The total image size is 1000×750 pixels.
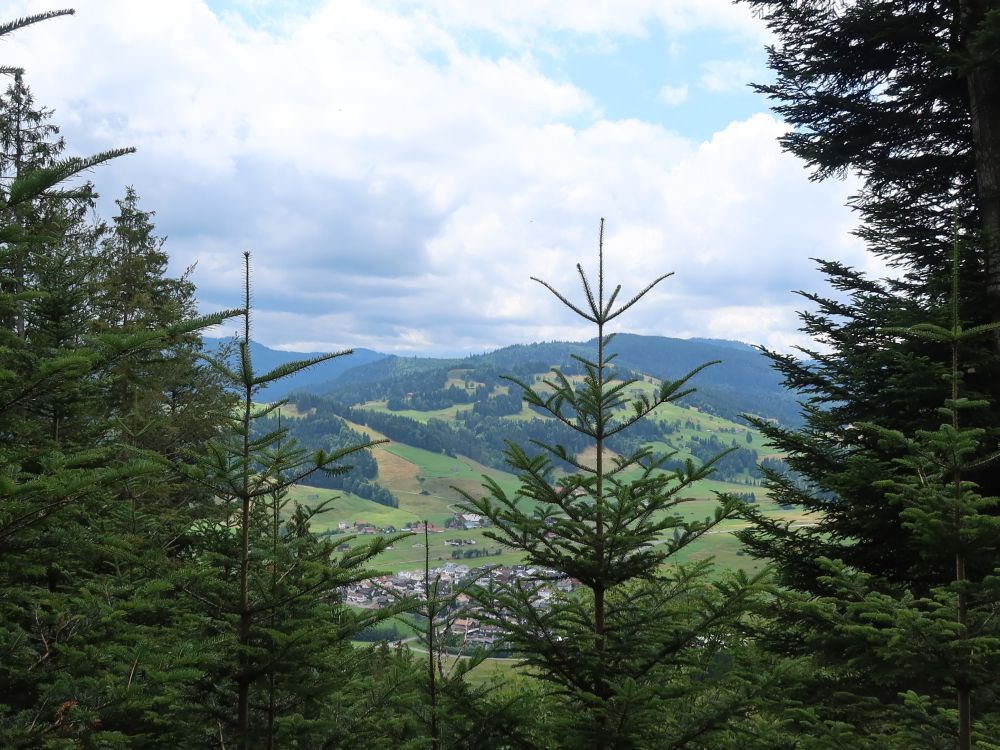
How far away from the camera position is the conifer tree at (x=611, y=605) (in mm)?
5691

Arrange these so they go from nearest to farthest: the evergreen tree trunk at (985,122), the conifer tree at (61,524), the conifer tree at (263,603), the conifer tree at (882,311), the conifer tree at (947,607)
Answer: the conifer tree at (61,524) → the conifer tree at (947,607) → the conifer tree at (263,603) → the conifer tree at (882,311) → the evergreen tree trunk at (985,122)

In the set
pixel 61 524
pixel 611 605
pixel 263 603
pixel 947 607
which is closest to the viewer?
pixel 947 607

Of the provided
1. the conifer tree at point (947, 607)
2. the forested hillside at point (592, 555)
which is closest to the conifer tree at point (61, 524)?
the forested hillside at point (592, 555)

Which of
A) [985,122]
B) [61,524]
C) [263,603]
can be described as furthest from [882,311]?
[61,524]

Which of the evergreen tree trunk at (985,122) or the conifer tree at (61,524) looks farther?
the evergreen tree trunk at (985,122)

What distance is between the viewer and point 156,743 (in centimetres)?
585

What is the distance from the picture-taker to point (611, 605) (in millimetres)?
6535

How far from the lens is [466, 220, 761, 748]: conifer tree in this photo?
569 cm

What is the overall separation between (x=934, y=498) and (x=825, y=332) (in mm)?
6627

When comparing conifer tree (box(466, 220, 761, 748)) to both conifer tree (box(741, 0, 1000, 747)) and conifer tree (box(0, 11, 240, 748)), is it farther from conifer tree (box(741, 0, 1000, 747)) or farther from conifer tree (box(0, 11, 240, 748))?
conifer tree (box(0, 11, 240, 748))

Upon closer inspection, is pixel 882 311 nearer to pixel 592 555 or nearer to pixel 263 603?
pixel 592 555

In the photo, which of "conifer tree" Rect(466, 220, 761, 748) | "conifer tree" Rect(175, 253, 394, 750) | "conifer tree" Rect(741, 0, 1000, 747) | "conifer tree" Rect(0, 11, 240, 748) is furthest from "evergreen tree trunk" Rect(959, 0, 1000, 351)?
"conifer tree" Rect(0, 11, 240, 748)

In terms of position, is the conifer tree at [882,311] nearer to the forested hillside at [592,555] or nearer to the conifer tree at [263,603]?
the forested hillside at [592,555]

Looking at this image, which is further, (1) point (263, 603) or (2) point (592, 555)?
(2) point (592, 555)
